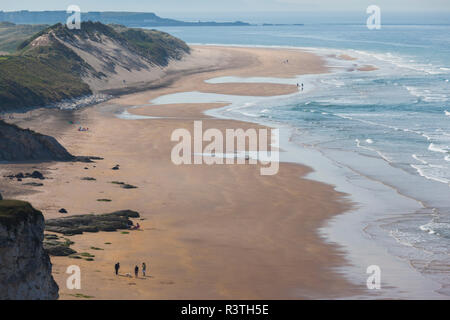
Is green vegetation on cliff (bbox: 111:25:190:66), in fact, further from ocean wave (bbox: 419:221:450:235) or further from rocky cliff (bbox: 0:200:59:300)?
rocky cliff (bbox: 0:200:59:300)

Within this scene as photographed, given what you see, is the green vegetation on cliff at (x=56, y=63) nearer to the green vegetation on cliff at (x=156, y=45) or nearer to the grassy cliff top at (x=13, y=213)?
the green vegetation on cliff at (x=156, y=45)

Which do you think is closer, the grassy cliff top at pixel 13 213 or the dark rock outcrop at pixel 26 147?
the grassy cliff top at pixel 13 213

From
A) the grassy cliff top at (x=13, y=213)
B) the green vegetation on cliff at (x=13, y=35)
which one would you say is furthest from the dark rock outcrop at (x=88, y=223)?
the green vegetation on cliff at (x=13, y=35)

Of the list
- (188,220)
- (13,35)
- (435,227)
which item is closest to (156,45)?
(13,35)

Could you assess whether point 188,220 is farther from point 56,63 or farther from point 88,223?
point 56,63

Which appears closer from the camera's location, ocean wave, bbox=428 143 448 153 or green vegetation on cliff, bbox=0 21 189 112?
ocean wave, bbox=428 143 448 153

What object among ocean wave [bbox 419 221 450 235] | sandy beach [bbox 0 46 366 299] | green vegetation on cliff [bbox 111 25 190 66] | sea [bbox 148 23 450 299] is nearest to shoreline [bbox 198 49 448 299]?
sea [bbox 148 23 450 299]

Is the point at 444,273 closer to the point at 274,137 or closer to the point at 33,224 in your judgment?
the point at 33,224
